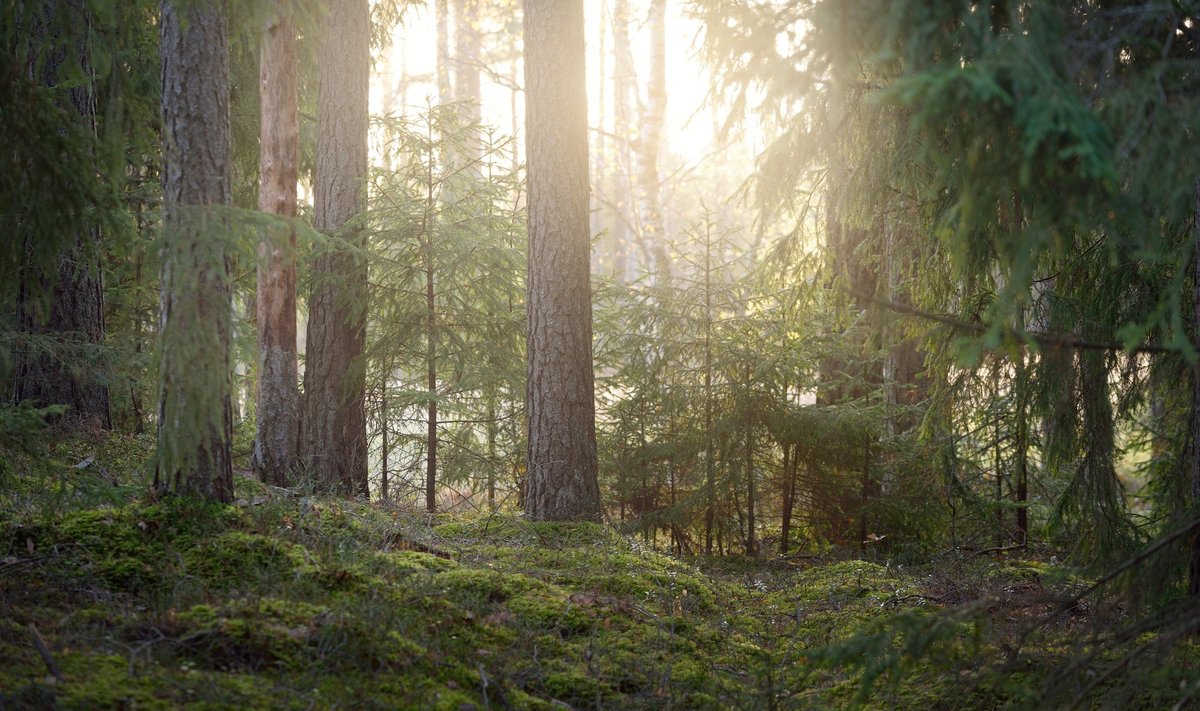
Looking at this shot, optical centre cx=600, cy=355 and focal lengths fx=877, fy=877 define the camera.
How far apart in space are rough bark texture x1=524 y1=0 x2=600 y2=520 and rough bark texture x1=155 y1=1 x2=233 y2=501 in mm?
3231

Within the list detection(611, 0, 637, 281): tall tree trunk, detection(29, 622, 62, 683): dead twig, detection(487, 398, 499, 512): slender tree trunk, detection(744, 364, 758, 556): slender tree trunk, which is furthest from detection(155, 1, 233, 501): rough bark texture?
detection(611, 0, 637, 281): tall tree trunk

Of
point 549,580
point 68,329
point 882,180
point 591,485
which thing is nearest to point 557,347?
point 591,485

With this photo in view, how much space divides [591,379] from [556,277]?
974 millimetres

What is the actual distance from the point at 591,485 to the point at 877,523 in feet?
10.8

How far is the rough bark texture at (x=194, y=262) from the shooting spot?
14.2ft

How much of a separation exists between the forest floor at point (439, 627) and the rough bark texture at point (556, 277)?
1.44m

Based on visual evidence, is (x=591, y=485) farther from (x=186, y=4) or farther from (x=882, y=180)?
(x=186, y=4)

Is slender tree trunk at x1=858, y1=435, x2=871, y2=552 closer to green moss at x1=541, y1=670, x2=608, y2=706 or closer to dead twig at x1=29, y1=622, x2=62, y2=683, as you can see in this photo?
green moss at x1=541, y1=670, x2=608, y2=706

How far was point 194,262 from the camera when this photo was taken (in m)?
4.39

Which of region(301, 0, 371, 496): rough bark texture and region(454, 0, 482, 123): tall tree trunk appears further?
region(454, 0, 482, 123): tall tree trunk

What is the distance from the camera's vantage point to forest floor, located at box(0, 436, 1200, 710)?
3477 millimetres

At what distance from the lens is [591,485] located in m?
7.95

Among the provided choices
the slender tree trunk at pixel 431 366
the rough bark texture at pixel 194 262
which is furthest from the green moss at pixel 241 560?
the slender tree trunk at pixel 431 366

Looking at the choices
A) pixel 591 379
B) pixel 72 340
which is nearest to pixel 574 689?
pixel 591 379
